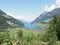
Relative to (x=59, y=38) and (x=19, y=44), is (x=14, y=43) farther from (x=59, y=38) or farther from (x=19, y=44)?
(x=59, y=38)

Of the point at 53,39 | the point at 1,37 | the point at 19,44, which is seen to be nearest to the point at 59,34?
the point at 53,39

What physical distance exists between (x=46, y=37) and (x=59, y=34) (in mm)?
16534

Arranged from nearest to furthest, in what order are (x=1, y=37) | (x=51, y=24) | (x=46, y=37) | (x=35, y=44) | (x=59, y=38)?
(x=35, y=44)
(x=1, y=37)
(x=46, y=37)
(x=59, y=38)
(x=51, y=24)

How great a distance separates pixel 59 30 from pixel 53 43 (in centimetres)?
3423

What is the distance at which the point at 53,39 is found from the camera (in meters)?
85.6

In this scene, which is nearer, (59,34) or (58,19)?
(59,34)

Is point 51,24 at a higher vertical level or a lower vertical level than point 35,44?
higher

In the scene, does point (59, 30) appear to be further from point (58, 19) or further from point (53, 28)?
point (58, 19)

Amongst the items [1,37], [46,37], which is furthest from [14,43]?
[46,37]

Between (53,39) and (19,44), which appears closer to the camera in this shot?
(19,44)

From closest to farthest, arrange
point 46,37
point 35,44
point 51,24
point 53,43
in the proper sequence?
point 35,44 → point 53,43 → point 46,37 → point 51,24

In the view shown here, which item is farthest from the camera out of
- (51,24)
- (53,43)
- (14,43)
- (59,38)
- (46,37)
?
(51,24)

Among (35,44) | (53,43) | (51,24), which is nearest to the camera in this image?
(35,44)

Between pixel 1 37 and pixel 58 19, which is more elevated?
pixel 58 19
